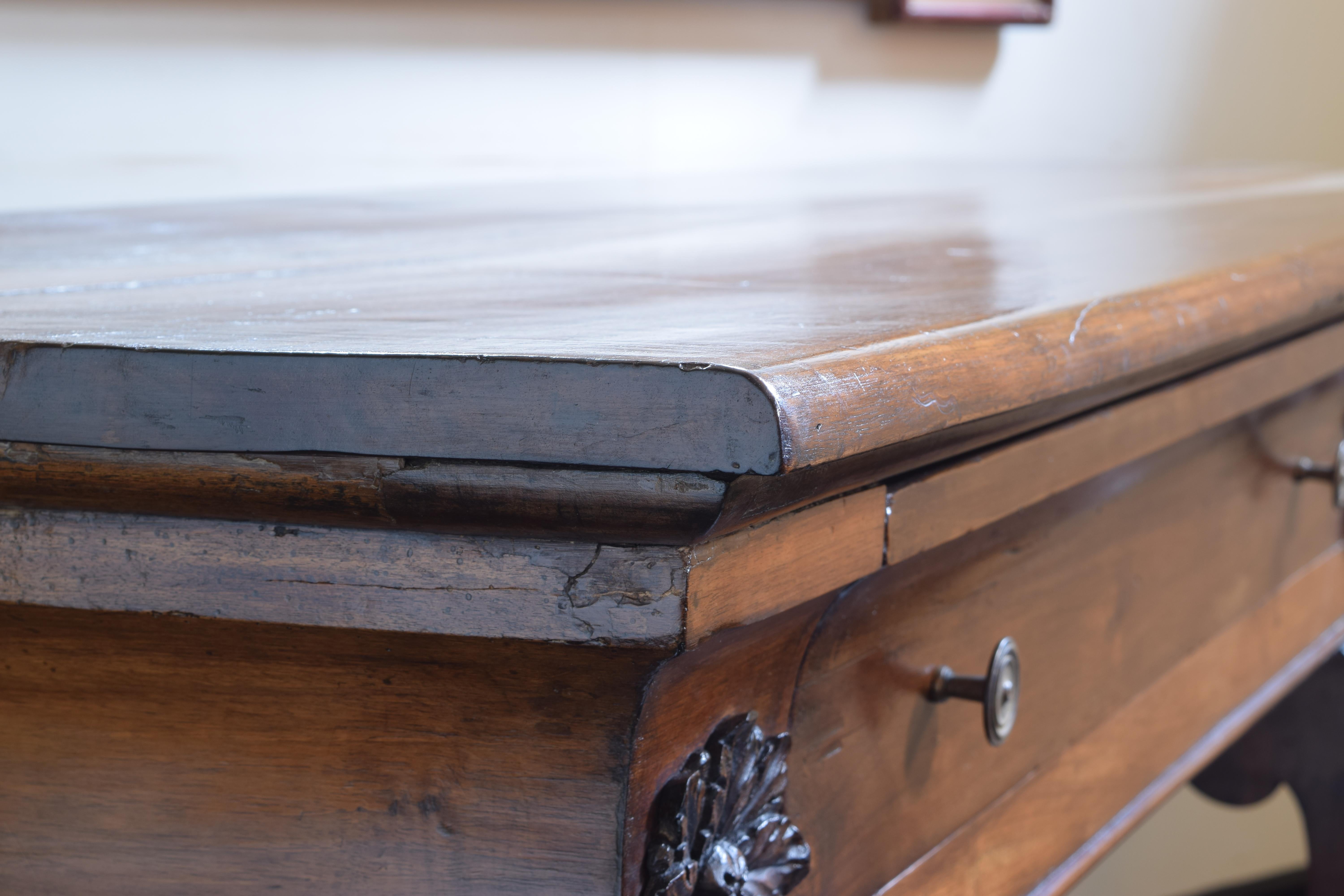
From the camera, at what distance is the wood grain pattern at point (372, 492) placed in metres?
0.23

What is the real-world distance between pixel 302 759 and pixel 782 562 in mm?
115

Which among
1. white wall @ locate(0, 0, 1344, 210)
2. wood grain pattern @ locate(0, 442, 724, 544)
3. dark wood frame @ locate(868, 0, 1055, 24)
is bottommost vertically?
wood grain pattern @ locate(0, 442, 724, 544)

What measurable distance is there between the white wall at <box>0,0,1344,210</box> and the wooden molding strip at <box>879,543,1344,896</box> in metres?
0.64

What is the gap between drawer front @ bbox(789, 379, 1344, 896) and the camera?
1.12 ft

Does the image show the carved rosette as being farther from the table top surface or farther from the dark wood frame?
the dark wood frame

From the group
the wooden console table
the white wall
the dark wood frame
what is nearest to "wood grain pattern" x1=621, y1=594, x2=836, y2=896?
the wooden console table

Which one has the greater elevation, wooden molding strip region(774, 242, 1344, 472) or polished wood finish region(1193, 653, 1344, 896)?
wooden molding strip region(774, 242, 1344, 472)

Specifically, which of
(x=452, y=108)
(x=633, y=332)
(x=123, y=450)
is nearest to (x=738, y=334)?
(x=633, y=332)

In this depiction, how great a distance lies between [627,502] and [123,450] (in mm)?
98

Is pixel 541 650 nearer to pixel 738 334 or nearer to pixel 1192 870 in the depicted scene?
pixel 738 334

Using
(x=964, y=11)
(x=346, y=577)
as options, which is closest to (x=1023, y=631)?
(x=346, y=577)

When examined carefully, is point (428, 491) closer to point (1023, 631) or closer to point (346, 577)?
point (346, 577)

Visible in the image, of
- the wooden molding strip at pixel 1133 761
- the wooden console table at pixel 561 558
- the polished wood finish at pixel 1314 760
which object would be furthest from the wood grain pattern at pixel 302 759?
the polished wood finish at pixel 1314 760

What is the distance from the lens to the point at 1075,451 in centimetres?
38
